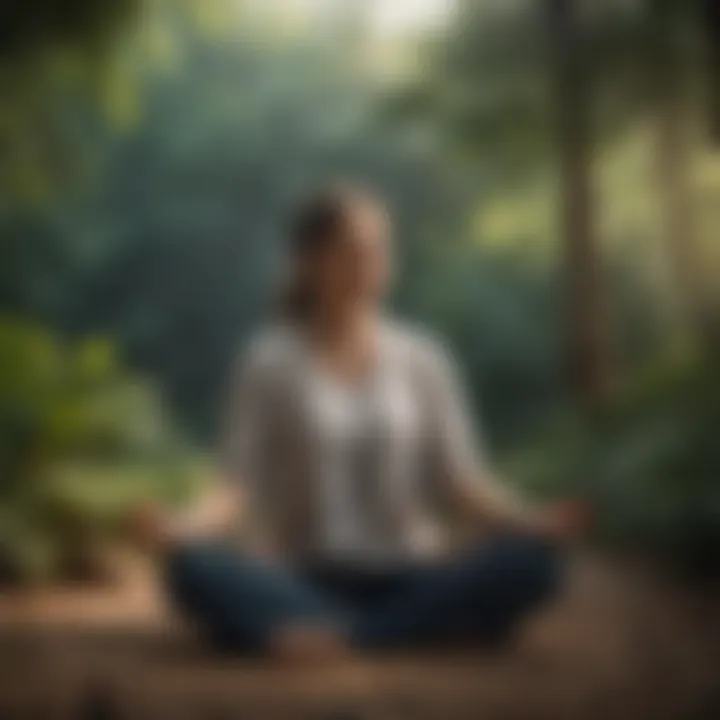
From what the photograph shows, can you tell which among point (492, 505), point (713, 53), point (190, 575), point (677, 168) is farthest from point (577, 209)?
point (190, 575)

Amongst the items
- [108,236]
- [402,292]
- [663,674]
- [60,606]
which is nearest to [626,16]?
[402,292]

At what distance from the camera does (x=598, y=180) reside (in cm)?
166

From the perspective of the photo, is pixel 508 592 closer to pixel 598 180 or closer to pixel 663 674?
pixel 663 674

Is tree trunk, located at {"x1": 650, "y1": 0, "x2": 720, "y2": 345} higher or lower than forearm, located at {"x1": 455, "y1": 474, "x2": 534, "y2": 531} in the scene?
higher

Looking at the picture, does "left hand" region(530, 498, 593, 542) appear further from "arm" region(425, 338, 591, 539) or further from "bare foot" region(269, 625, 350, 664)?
"bare foot" region(269, 625, 350, 664)

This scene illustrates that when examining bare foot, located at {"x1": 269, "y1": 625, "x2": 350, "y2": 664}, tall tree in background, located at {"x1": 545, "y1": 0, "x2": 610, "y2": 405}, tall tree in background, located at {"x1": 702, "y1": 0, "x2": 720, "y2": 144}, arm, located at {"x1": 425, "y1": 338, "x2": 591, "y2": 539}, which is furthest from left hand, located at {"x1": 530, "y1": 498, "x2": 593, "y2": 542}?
tall tree in background, located at {"x1": 702, "y1": 0, "x2": 720, "y2": 144}

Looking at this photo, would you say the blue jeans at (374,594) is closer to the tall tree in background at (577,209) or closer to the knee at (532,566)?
the knee at (532,566)

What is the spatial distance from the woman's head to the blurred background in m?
0.02

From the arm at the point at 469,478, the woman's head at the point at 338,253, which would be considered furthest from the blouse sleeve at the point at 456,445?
the woman's head at the point at 338,253

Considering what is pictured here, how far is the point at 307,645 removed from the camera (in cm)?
157

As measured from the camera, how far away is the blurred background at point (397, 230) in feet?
5.27

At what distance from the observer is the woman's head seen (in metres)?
1.62

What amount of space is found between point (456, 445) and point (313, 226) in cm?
30

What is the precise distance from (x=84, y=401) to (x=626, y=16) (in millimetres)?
776
